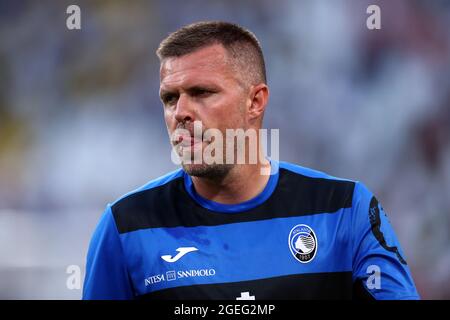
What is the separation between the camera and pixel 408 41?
15.1 feet

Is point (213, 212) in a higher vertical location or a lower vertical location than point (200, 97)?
lower

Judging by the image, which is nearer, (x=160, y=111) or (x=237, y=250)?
(x=237, y=250)

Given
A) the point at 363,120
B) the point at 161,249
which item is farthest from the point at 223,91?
the point at 363,120

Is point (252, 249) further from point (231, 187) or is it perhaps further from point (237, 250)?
point (231, 187)

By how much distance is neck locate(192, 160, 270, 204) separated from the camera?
248 cm

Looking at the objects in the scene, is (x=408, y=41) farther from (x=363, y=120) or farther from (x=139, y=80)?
(x=139, y=80)

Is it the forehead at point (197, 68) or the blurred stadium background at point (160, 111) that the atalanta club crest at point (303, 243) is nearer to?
the forehead at point (197, 68)

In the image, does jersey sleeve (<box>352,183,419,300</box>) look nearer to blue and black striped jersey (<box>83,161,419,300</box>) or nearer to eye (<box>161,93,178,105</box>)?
blue and black striped jersey (<box>83,161,419,300</box>)

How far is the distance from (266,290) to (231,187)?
1.39 ft

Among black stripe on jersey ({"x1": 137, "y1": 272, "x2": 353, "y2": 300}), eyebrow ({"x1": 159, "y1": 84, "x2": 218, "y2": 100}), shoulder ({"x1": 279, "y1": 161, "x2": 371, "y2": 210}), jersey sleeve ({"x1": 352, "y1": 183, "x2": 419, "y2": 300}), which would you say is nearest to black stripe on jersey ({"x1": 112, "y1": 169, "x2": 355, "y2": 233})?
shoulder ({"x1": 279, "y1": 161, "x2": 371, "y2": 210})

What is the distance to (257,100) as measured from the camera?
8.57ft

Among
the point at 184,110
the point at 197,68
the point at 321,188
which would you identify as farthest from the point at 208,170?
the point at 321,188

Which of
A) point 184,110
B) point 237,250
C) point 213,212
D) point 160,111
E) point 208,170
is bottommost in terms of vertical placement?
point 237,250
